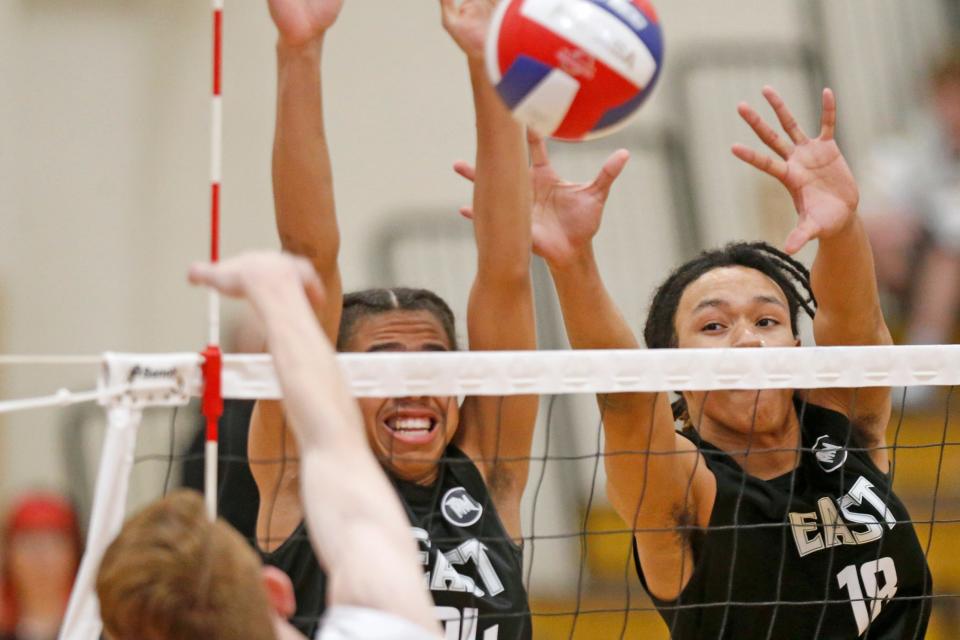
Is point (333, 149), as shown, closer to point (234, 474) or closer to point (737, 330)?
point (234, 474)

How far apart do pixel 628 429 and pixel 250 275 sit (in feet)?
4.49

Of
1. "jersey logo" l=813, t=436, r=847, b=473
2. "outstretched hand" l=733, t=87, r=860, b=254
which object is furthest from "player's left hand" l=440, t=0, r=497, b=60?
"jersey logo" l=813, t=436, r=847, b=473

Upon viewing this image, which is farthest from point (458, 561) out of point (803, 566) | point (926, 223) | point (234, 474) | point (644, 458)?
point (926, 223)

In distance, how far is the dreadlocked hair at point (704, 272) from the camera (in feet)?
11.4

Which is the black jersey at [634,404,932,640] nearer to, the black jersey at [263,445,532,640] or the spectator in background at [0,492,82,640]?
the black jersey at [263,445,532,640]

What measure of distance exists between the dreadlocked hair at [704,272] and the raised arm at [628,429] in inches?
11.4

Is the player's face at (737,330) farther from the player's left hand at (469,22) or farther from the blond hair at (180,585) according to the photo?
the blond hair at (180,585)

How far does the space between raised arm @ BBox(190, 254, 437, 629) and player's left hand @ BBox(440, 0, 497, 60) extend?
1.20 metres

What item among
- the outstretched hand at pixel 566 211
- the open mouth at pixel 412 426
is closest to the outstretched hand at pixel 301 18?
the outstretched hand at pixel 566 211

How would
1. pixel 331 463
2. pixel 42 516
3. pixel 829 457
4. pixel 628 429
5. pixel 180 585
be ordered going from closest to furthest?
pixel 180 585
pixel 331 463
pixel 628 429
pixel 829 457
pixel 42 516

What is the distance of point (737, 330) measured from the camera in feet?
10.9

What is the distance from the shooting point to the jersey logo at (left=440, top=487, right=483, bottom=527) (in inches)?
123

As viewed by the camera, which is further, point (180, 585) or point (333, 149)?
point (333, 149)

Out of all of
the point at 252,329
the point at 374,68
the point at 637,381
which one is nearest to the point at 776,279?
the point at 637,381
